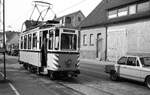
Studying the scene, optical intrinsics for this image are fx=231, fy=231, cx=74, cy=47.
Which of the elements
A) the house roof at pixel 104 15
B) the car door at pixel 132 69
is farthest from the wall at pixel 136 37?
the car door at pixel 132 69

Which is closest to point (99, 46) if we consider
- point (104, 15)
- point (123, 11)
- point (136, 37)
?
point (104, 15)

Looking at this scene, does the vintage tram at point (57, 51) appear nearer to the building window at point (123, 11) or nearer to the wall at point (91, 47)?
the building window at point (123, 11)

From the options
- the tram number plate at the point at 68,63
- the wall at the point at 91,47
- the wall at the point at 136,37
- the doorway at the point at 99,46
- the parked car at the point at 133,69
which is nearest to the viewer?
the parked car at the point at 133,69

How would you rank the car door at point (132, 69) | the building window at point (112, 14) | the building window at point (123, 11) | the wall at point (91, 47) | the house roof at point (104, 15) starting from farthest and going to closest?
1. the wall at point (91, 47)
2. the building window at point (112, 14)
3. the building window at point (123, 11)
4. the house roof at point (104, 15)
5. the car door at point (132, 69)

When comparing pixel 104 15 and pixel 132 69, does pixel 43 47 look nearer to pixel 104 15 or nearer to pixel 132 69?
pixel 132 69

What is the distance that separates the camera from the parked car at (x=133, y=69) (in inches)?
465

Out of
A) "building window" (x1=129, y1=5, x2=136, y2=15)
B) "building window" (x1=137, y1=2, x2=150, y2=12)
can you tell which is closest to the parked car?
"building window" (x1=137, y1=2, x2=150, y2=12)

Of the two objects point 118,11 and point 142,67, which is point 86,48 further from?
point 142,67

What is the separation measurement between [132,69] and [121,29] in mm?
18576

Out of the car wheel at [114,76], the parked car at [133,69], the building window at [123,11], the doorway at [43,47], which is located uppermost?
the building window at [123,11]

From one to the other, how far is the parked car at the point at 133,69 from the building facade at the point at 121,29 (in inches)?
521

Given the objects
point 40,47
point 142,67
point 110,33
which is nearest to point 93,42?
point 110,33

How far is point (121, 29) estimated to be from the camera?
1204 inches

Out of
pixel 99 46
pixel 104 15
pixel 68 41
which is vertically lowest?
pixel 99 46
